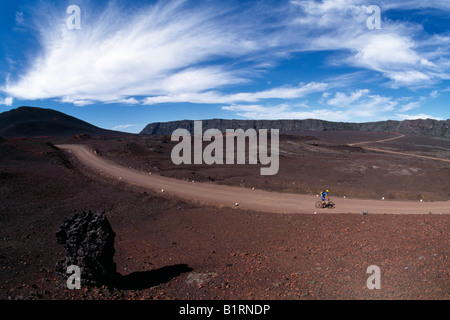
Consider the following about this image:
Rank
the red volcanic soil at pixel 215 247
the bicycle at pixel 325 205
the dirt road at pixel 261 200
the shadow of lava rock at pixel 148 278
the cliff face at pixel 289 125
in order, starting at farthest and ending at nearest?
the cliff face at pixel 289 125, the bicycle at pixel 325 205, the dirt road at pixel 261 200, the shadow of lava rock at pixel 148 278, the red volcanic soil at pixel 215 247

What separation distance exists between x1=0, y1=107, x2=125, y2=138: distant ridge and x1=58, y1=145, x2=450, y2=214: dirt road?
83.3m

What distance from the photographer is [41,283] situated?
8344 mm

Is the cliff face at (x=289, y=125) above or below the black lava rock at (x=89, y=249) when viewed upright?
above

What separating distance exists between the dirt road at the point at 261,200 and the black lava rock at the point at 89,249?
39.8ft

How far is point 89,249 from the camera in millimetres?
8578

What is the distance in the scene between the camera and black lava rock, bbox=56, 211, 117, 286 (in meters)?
8.21

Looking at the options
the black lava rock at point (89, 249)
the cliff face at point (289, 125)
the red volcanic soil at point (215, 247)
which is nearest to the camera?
the red volcanic soil at point (215, 247)

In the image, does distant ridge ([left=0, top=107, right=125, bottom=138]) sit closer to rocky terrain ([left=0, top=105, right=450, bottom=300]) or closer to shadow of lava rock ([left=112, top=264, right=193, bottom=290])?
rocky terrain ([left=0, top=105, right=450, bottom=300])

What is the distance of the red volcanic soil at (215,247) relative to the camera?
7.46 metres

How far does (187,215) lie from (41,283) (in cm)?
981

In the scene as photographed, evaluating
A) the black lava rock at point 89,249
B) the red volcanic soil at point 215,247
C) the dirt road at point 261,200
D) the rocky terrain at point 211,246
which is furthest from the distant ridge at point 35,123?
the black lava rock at point 89,249

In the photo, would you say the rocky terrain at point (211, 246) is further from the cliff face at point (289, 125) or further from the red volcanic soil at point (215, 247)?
the cliff face at point (289, 125)

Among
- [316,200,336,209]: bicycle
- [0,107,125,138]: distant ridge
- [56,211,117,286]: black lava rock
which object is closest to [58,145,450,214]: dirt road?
[316,200,336,209]: bicycle
